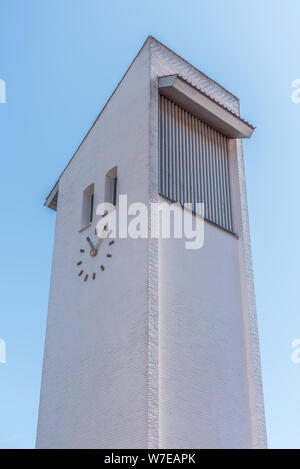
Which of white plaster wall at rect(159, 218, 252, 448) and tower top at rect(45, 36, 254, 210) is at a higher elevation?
tower top at rect(45, 36, 254, 210)

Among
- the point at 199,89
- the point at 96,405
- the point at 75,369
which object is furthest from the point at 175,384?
the point at 199,89

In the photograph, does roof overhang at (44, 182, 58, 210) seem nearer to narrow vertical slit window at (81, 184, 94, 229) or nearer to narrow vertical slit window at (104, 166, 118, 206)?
narrow vertical slit window at (81, 184, 94, 229)

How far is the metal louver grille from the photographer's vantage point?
13.9 metres

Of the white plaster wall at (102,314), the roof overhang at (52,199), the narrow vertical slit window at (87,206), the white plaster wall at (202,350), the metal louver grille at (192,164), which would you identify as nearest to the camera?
the white plaster wall at (202,350)

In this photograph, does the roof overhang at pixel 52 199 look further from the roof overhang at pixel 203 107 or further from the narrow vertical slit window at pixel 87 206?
the roof overhang at pixel 203 107

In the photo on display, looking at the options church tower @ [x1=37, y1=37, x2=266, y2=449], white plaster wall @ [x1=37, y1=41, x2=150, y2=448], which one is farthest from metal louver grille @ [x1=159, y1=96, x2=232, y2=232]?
white plaster wall @ [x1=37, y1=41, x2=150, y2=448]

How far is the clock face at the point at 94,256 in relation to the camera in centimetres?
1358

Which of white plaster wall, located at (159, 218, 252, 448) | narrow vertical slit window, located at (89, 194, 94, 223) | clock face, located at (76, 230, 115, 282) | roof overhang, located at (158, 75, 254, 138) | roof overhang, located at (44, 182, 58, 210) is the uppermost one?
roof overhang, located at (158, 75, 254, 138)

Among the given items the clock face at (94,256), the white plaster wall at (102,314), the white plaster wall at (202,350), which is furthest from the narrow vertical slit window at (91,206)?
the white plaster wall at (202,350)

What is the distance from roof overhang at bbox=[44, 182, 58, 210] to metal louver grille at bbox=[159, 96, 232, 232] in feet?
15.0

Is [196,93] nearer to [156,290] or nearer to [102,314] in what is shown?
[156,290]

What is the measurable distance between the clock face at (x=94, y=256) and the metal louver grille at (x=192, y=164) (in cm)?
178

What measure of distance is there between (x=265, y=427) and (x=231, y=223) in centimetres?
503

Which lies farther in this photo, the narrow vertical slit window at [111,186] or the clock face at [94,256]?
the narrow vertical slit window at [111,186]
